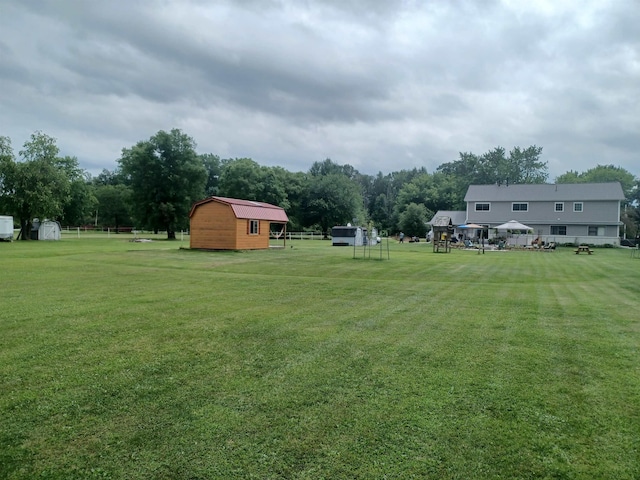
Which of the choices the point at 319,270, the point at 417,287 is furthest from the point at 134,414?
the point at 319,270

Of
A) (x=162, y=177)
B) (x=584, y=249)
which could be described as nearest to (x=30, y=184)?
(x=162, y=177)

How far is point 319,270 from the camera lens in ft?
48.6

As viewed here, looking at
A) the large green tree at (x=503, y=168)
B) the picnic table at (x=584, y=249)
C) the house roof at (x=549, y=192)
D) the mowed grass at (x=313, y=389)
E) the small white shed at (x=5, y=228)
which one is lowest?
the mowed grass at (x=313, y=389)

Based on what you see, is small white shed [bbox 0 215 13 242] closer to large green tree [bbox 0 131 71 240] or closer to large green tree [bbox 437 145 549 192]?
large green tree [bbox 0 131 71 240]

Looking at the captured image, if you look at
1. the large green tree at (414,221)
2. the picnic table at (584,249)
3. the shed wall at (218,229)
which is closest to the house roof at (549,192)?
the large green tree at (414,221)

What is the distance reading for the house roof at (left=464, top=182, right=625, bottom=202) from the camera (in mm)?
41688

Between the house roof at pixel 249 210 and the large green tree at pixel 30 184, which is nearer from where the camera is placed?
the house roof at pixel 249 210

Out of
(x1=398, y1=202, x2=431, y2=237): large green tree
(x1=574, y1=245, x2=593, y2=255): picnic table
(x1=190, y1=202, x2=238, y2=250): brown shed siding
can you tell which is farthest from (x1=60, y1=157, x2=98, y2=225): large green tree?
(x1=574, y1=245, x2=593, y2=255): picnic table

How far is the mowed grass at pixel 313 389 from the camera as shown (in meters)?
2.85

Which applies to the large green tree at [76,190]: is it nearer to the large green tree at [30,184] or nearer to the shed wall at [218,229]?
the large green tree at [30,184]

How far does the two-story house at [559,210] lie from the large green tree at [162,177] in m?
31.5

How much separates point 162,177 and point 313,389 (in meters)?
43.2

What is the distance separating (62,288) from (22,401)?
675 centimetres

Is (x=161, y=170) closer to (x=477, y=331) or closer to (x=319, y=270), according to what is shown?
(x=319, y=270)
